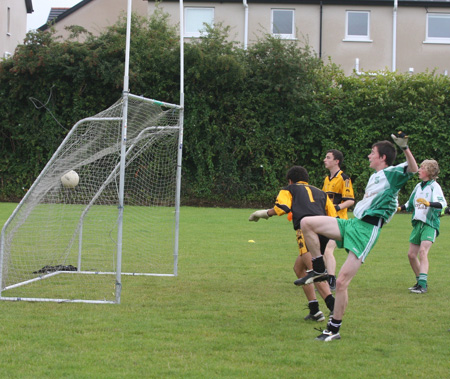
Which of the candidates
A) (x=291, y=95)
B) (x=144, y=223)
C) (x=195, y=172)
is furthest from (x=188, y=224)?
(x=291, y=95)

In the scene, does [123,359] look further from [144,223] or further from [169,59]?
[169,59]

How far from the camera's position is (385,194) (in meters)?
5.53

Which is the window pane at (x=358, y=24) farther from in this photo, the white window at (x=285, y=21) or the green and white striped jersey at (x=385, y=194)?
the green and white striped jersey at (x=385, y=194)

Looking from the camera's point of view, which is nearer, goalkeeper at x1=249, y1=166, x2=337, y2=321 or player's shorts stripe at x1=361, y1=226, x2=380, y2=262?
player's shorts stripe at x1=361, y1=226, x2=380, y2=262

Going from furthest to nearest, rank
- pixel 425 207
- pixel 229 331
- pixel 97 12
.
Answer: pixel 97 12, pixel 425 207, pixel 229 331

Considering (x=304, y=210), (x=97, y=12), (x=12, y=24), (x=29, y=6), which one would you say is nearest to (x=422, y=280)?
(x=304, y=210)

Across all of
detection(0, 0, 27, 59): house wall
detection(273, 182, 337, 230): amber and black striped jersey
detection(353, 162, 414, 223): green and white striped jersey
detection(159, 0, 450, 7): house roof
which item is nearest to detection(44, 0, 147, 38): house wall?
detection(0, 0, 27, 59): house wall

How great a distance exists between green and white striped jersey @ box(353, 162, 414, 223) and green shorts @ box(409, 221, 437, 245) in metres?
2.87

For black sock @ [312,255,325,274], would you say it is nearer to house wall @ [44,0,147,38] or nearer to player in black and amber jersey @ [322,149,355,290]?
player in black and amber jersey @ [322,149,355,290]

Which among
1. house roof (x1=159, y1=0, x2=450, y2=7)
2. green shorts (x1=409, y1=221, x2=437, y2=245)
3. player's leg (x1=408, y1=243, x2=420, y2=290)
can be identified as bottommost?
player's leg (x1=408, y1=243, x2=420, y2=290)

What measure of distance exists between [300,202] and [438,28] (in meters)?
25.3

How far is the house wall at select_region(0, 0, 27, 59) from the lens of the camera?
32081 millimetres

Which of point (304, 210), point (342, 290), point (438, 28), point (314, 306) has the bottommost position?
point (314, 306)

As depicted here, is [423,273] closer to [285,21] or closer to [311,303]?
[311,303]
